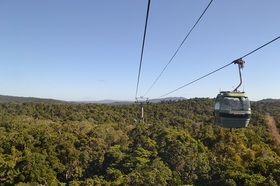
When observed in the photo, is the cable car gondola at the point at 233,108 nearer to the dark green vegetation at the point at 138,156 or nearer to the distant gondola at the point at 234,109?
the distant gondola at the point at 234,109

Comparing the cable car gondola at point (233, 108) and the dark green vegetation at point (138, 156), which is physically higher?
the cable car gondola at point (233, 108)

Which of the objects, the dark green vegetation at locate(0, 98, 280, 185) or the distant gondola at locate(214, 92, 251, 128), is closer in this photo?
the distant gondola at locate(214, 92, 251, 128)

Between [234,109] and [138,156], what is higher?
[234,109]

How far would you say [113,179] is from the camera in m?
26.1

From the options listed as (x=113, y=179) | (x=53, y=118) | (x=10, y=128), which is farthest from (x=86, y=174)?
(x=53, y=118)

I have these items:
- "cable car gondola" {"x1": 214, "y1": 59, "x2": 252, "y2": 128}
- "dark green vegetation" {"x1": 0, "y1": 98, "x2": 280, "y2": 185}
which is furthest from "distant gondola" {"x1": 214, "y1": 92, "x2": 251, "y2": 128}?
"dark green vegetation" {"x1": 0, "y1": 98, "x2": 280, "y2": 185}

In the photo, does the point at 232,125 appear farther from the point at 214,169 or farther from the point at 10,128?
the point at 10,128

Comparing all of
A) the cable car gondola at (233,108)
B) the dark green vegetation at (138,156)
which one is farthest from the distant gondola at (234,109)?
the dark green vegetation at (138,156)

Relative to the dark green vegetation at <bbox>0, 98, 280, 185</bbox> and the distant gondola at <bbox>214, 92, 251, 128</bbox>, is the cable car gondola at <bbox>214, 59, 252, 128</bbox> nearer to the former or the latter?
the distant gondola at <bbox>214, 92, 251, 128</bbox>

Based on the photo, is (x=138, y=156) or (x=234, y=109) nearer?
(x=234, y=109)

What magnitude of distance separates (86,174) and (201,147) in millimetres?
15265

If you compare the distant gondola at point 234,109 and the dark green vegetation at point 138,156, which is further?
the dark green vegetation at point 138,156

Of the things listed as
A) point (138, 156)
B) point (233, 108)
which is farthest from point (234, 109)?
A: point (138, 156)

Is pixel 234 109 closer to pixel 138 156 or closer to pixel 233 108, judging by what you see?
pixel 233 108
